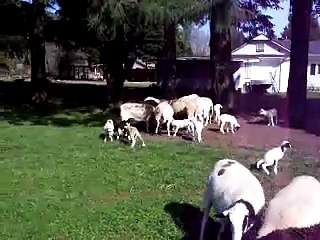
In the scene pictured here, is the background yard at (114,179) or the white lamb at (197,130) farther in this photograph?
the white lamb at (197,130)

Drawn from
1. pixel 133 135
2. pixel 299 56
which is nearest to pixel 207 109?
pixel 299 56

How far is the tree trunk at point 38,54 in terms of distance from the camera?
27531 millimetres

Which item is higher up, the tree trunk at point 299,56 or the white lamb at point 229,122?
the tree trunk at point 299,56

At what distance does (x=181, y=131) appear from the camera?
54.5ft

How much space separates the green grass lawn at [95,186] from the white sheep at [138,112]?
188 cm

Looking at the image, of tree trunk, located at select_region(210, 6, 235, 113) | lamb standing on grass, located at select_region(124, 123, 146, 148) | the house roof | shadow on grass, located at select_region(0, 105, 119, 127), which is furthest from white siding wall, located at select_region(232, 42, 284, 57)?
lamb standing on grass, located at select_region(124, 123, 146, 148)

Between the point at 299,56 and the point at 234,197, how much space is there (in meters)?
13.3

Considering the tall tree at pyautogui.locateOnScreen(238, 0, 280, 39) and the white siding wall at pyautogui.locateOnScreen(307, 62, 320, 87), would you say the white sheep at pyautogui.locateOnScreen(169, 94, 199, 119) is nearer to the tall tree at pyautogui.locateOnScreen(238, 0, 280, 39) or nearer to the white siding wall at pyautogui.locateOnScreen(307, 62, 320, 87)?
the tall tree at pyautogui.locateOnScreen(238, 0, 280, 39)

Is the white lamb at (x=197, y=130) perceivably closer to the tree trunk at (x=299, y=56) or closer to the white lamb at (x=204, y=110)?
the white lamb at (x=204, y=110)

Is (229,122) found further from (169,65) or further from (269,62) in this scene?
(269,62)

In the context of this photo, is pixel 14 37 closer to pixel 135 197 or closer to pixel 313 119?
pixel 313 119

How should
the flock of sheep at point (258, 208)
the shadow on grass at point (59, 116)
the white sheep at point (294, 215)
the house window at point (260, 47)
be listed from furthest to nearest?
the house window at point (260, 47) → the shadow on grass at point (59, 116) → the flock of sheep at point (258, 208) → the white sheep at point (294, 215)

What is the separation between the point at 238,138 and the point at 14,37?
1997cm

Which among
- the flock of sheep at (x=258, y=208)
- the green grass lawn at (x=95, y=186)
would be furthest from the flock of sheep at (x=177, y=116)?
the flock of sheep at (x=258, y=208)
